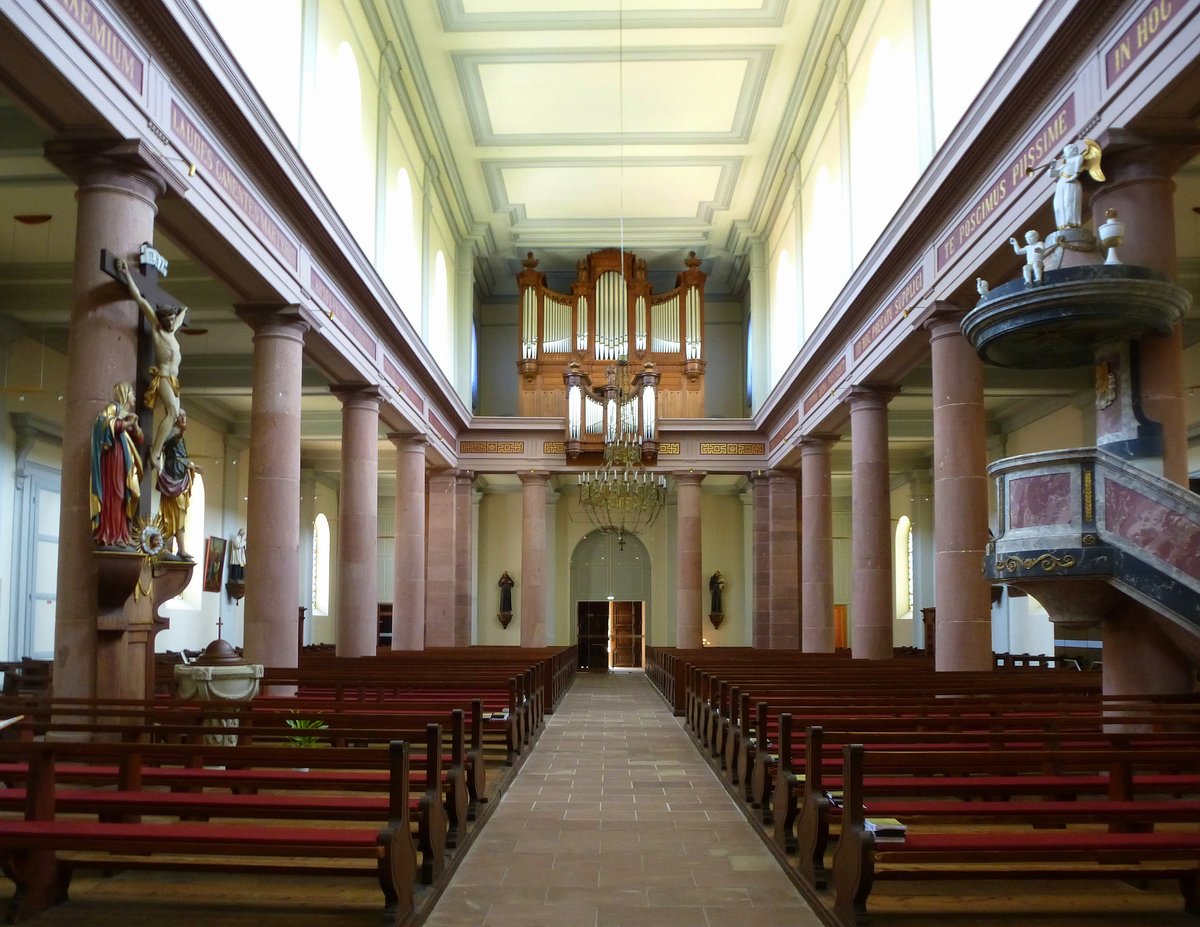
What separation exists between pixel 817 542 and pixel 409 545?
809cm

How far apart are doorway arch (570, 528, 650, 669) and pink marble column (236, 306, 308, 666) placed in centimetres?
2046

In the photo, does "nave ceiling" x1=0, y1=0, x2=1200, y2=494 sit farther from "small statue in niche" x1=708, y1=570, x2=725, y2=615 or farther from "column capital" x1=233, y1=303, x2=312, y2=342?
"small statue in niche" x1=708, y1=570, x2=725, y2=615

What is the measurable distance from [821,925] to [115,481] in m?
5.67

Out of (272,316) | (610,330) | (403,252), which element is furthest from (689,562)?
(272,316)

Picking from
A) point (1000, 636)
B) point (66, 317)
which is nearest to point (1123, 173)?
point (66, 317)

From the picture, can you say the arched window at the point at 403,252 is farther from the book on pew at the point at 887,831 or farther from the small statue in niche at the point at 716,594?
the small statue in niche at the point at 716,594

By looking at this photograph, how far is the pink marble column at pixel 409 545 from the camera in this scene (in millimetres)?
21906

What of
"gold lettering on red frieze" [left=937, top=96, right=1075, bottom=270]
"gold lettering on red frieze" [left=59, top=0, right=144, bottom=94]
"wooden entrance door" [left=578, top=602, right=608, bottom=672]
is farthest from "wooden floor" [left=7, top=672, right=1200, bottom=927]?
"wooden entrance door" [left=578, top=602, right=608, bottom=672]

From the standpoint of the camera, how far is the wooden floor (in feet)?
16.8

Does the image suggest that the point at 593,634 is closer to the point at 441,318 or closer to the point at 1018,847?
the point at 441,318

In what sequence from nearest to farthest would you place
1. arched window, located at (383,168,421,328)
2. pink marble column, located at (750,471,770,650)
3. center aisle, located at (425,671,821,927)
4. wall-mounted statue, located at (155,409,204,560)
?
center aisle, located at (425,671,821,927), wall-mounted statue, located at (155,409,204,560), arched window, located at (383,168,421,328), pink marble column, located at (750,471,770,650)

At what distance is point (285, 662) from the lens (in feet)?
42.4

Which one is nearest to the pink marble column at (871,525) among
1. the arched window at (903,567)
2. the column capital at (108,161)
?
the column capital at (108,161)

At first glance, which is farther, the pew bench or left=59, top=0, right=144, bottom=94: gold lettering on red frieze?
left=59, top=0, right=144, bottom=94: gold lettering on red frieze
